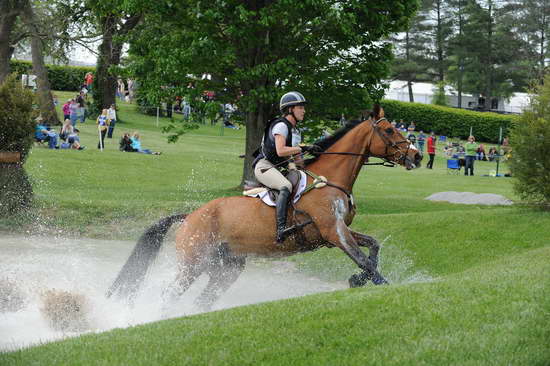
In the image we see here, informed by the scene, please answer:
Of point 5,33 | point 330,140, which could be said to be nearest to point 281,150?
point 330,140

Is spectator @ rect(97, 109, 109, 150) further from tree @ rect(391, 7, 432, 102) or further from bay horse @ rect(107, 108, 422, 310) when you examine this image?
tree @ rect(391, 7, 432, 102)

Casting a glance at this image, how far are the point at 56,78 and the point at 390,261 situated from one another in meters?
56.8

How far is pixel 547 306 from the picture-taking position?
829 cm

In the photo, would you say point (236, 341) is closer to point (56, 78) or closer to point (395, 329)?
point (395, 329)

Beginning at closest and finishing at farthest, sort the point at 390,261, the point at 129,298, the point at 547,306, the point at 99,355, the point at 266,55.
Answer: the point at 99,355 → the point at 547,306 → the point at 129,298 → the point at 390,261 → the point at 266,55

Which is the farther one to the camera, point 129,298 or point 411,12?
point 411,12

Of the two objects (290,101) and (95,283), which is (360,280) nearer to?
(290,101)

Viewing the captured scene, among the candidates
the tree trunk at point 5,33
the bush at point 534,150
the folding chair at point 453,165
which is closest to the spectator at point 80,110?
the tree trunk at point 5,33

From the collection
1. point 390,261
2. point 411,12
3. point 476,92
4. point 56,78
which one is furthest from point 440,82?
point 390,261

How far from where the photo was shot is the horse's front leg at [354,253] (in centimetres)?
1016

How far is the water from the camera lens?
10.2 m

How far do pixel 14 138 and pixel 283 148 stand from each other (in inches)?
392

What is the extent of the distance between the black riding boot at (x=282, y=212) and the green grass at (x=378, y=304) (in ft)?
4.74

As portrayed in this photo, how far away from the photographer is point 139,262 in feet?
36.5
